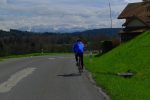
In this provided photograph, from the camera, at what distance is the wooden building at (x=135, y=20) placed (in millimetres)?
64738

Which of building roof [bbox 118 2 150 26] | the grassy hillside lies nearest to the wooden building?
building roof [bbox 118 2 150 26]

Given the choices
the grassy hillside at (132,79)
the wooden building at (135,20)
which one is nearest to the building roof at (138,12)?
the wooden building at (135,20)

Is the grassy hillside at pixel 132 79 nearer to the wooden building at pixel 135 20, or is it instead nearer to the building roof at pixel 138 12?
the wooden building at pixel 135 20

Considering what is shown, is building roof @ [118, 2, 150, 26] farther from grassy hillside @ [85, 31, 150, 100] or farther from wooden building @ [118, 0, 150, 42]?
grassy hillside @ [85, 31, 150, 100]

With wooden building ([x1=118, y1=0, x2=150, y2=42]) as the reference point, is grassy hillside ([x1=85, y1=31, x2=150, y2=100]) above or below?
below

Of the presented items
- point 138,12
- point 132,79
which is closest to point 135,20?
point 138,12

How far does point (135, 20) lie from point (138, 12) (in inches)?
156

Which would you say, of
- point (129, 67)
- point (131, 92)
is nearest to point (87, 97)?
point (131, 92)

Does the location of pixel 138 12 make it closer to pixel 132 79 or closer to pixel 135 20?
pixel 135 20

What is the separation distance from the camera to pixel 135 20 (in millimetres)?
67375

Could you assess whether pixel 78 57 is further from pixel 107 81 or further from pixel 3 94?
pixel 3 94

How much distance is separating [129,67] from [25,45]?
7659 centimetres

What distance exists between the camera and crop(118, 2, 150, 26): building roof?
66662mm

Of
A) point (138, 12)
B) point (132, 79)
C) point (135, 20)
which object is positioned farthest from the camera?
point (138, 12)
